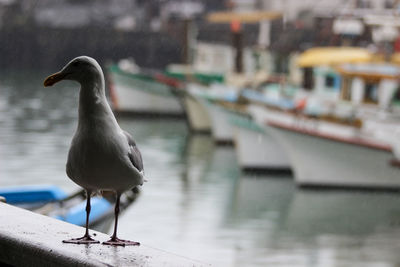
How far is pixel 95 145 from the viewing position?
273 cm

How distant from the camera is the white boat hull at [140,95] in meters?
38.0

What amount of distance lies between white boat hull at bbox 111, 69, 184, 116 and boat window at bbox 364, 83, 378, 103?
18.7m

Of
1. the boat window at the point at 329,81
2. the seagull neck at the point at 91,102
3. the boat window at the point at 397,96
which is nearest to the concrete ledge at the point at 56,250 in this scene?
the seagull neck at the point at 91,102

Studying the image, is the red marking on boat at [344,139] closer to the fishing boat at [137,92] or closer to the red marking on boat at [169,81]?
the red marking on boat at [169,81]

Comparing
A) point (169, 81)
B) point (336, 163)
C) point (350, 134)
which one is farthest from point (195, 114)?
point (350, 134)

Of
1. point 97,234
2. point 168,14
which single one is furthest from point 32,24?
point 97,234

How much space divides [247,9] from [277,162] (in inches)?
982

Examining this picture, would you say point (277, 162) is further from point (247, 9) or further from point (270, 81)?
point (247, 9)

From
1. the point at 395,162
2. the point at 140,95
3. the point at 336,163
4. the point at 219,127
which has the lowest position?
the point at 140,95

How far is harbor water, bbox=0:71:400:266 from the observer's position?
539 inches

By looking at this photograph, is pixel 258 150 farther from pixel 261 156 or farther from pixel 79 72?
pixel 79 72

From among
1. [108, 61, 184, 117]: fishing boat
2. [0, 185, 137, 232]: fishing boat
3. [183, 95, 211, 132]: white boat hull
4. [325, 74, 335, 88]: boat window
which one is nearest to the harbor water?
[0, 185, 137, 232]: fishing boat

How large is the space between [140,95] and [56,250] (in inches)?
1404

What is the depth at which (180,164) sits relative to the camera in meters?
23.4
